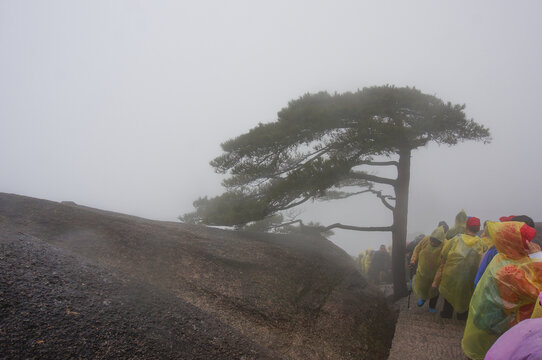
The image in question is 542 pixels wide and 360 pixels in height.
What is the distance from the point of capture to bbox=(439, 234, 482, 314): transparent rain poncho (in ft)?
17.0

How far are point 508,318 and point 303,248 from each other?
208 inches

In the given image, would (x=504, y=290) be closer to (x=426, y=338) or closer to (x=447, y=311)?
(x=426, y=338)

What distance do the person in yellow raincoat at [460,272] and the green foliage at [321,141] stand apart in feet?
10.2

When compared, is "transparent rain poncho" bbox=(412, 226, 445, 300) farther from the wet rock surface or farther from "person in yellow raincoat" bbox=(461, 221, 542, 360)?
the wet rock surface

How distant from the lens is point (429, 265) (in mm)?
6160

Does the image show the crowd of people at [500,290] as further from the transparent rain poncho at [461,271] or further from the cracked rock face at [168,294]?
the cracked rock face at [168,294]

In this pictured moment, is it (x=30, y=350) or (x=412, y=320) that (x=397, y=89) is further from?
(x=30, y=350)

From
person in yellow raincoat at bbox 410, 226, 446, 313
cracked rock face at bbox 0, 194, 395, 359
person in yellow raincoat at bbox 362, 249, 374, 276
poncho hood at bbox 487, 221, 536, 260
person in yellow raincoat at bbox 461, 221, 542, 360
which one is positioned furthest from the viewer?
person in yellow raincoat at bbox 362, 249, 374, 276

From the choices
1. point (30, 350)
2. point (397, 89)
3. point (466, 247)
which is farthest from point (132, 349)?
point (397, 89)

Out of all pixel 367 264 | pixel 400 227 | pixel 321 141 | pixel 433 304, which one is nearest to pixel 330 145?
pixel 321 141

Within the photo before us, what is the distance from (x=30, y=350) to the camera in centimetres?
210

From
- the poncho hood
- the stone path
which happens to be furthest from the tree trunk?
the poncho hood

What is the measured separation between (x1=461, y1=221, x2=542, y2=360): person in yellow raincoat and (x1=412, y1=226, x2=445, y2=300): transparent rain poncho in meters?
2.64

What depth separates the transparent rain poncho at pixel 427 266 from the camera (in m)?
6.12
